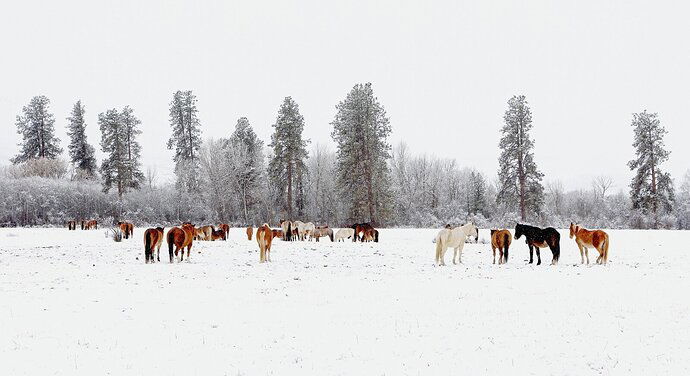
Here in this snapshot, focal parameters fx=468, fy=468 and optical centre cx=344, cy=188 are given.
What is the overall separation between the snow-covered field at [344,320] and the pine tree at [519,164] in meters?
34.0

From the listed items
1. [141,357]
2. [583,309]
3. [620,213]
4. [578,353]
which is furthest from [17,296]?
[620,213]

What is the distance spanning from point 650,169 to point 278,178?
38.9 m

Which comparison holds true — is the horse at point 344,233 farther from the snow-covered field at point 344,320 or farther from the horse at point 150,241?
the snow-covered field at point 344,320

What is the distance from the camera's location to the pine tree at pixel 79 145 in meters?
63.9

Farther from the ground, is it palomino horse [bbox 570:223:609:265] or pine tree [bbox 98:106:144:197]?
pine tree [bbox 98:106:144:197]

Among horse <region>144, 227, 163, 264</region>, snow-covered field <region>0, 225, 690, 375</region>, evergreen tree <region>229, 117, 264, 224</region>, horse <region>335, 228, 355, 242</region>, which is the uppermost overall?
evergreen tree <region>229, 117, 264, 224</region>

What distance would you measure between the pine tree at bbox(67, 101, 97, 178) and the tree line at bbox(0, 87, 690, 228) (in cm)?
14

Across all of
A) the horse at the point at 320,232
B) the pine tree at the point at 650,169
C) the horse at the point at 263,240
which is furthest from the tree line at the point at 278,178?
the horse at the point at 263,240

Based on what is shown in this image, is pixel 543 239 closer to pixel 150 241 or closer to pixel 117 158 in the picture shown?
pixel 150 241

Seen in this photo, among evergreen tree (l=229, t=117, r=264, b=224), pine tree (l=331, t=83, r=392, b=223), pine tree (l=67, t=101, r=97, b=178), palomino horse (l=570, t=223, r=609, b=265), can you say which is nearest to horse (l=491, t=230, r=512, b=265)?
palomino horse (l=570, t=223, r=609, b=265)

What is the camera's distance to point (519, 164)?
158 ft

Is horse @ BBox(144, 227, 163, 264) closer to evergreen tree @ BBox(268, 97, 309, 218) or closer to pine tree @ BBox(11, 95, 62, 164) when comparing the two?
evergreen tree @ BBox(268, 97, 309, 218)

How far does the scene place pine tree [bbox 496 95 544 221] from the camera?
47.8m

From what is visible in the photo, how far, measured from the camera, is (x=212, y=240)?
28.5 m
